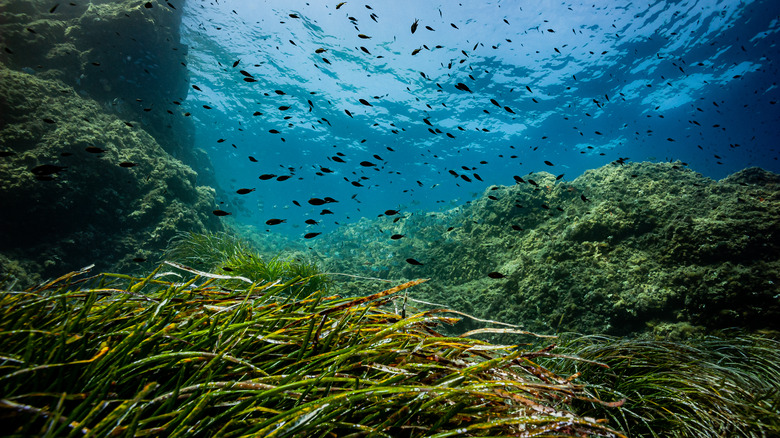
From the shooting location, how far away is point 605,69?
24391 mm

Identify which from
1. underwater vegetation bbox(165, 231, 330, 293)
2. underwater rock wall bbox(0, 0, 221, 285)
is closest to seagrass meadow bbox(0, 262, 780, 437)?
underwater vegetation bbox(165, 231, 330, 293)

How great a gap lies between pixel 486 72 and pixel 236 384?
29.7 meters

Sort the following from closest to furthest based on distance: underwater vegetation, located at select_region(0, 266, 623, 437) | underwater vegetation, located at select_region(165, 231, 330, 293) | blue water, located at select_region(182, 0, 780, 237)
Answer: underwater vegetation, located at select_region(0, 266, 623, 437) → underwater vegetation, located at select_region(165, 231, 330, 293) → blue water, located at select_region(182, 0, 780, 237)

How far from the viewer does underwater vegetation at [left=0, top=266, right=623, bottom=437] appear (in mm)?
834

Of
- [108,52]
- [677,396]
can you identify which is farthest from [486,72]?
[677,396]

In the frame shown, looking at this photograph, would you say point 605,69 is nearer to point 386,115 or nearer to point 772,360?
point 386,115

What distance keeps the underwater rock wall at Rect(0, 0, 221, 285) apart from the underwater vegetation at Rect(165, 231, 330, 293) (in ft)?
8.12

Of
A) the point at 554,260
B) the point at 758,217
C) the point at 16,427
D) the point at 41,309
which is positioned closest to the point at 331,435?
the point at 16,427

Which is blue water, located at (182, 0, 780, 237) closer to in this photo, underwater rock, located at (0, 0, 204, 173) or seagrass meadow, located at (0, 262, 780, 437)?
underwater rock, located at (0, 0, 204, 173)

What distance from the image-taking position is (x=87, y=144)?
315 inches

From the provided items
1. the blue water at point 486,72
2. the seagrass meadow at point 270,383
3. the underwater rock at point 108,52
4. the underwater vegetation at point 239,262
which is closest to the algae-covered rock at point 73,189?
the underwater rock at point 108,52

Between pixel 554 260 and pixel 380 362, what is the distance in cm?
643

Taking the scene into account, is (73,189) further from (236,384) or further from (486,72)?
(486,72)

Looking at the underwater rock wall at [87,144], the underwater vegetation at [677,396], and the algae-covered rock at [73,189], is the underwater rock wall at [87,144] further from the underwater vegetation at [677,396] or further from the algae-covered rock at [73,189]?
the underwater vegetation at [677,396]
